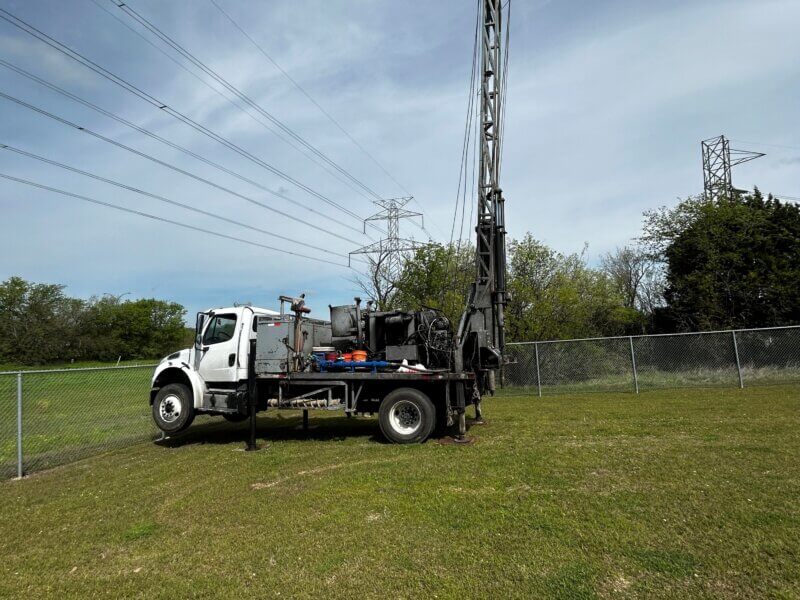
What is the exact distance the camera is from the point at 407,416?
8.75 metres

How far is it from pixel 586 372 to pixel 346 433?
9.20 meters

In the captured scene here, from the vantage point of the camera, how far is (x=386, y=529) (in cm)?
452

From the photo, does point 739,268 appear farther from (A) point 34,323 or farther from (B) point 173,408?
(A) point 34,323

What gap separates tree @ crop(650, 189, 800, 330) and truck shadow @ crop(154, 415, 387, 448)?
53.7ft

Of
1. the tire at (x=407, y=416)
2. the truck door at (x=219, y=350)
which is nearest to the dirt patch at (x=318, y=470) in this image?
the tire at (x=407, y=416)

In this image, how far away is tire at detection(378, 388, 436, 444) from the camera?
8500 mm

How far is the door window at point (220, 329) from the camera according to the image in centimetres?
995

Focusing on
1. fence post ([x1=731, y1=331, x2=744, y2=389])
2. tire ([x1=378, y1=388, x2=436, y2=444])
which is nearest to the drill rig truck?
tire ([x1=378, y1=388, x2=436, y2=444])

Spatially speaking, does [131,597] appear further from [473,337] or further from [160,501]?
[473,337]

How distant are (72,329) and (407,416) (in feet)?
167

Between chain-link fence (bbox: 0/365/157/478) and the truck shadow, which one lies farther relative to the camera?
the truck shadow


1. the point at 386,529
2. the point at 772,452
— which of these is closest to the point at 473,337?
the point at 772,452

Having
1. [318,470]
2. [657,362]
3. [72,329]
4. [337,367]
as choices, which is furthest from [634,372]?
[72,329]

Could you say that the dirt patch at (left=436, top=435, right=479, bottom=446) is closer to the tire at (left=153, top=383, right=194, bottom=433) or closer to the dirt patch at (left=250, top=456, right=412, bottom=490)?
the dirt patch at (left=250, top=456, right=412, bottom=490)
